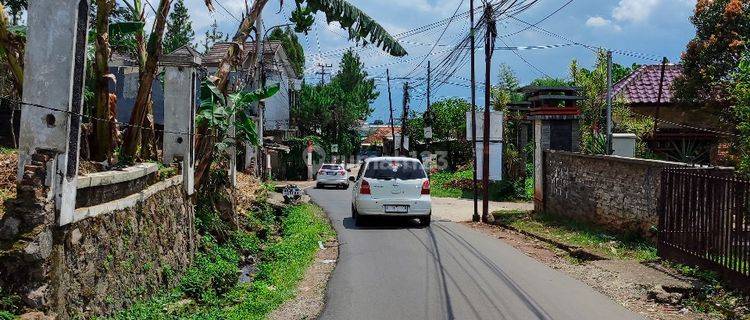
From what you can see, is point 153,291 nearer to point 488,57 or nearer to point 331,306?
point 331,306

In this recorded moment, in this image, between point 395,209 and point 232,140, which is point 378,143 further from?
point 395,209

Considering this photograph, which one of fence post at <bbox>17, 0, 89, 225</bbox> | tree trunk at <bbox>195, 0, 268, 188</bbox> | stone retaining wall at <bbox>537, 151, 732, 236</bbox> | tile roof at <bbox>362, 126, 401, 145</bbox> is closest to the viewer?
fence post at <bbox>17, 0, 89, 225</bbox>

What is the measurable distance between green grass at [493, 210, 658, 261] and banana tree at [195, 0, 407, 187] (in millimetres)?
Answer: 5352

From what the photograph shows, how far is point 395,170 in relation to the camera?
15836 millimetres

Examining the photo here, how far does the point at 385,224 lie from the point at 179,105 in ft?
22.3

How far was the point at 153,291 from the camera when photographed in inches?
332

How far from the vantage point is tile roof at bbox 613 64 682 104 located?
27.8 m

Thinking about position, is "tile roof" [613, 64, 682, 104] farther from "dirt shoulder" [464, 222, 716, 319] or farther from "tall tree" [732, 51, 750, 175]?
"tall tree" [732, 51, 750, 175]

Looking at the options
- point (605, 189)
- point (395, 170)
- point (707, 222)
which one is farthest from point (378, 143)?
point (707, 222)

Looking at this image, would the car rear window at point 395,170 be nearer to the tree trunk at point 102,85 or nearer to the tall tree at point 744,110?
the tree trunk at point 102,85

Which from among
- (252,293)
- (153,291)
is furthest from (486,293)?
(153,291)

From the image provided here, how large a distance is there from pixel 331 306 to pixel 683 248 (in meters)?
5.52

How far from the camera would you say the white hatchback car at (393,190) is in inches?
612

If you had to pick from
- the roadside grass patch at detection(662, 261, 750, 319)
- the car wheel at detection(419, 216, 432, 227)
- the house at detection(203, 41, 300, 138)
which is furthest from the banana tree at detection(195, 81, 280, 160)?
the house at detection(203, 41, 300, 138)
